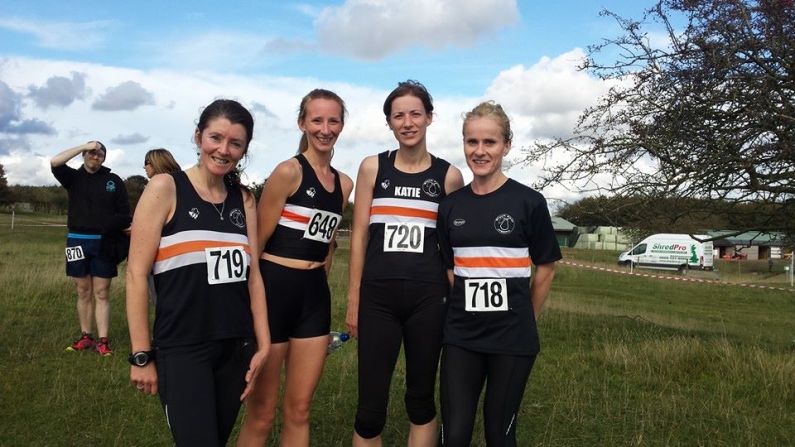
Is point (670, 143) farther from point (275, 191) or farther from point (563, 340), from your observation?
point (275, 191)

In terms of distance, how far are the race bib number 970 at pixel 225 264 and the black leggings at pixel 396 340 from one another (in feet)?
2.89

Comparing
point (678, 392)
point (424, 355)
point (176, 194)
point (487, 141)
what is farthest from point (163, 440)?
point (678, 392)

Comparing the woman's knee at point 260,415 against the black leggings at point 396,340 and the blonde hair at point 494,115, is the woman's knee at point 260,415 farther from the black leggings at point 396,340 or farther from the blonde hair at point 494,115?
the blonde hair at point 494,115

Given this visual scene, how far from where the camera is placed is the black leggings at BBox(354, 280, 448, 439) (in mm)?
3377

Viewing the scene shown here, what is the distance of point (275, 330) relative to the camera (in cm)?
333

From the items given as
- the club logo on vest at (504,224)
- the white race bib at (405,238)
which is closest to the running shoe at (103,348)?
the white race bib at (405,238)

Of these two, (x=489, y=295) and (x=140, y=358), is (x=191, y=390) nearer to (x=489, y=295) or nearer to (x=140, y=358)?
(x=140, y=358)

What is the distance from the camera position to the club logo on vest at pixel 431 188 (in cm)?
347

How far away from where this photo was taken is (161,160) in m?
5.47

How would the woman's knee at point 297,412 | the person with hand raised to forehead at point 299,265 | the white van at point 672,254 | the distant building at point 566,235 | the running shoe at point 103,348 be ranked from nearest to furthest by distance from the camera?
1. the person with hand raised to forehead at point 299,265
2. the woman's knee at point 297,412
3. the running shoe at point 103,348
4. the white van at point 672,254
5. the distant building at point 566,235

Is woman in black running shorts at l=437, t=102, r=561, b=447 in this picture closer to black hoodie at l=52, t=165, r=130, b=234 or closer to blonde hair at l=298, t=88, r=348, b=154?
blonde hair at l=298, t=88, r=348, b=154

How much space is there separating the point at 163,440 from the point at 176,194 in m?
2.39

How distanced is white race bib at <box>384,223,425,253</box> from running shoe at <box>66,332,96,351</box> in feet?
15.2

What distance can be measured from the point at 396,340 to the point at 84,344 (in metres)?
4.58
